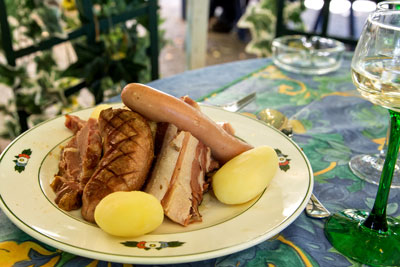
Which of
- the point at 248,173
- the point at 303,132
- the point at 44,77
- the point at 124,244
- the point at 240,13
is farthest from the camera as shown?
the point at 240,13

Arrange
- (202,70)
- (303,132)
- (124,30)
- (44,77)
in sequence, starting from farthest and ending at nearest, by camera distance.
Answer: (124,30)
(44,77)
(202,70)
(303,132)

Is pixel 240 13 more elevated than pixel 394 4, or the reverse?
pixel 394 4

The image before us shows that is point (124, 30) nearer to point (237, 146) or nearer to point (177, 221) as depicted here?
point (237, 146)

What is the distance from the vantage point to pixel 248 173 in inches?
32.2

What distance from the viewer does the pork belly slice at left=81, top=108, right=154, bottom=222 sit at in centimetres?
76

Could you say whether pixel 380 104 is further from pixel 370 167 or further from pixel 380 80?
pixel 370 167

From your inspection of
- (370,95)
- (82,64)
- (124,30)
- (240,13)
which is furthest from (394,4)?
(240,13)

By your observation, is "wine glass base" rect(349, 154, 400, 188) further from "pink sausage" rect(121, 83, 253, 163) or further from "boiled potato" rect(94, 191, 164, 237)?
"boiled potato" rect(94, 191, 164, 237)

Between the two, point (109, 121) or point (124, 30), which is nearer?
point (109, 121)

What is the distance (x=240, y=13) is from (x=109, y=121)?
4.89 meters

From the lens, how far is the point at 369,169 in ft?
3.48

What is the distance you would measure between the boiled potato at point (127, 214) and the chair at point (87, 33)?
48.9 inches

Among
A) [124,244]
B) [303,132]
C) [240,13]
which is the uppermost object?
[124,244]

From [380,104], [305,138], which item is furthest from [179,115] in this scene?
[305,138]
